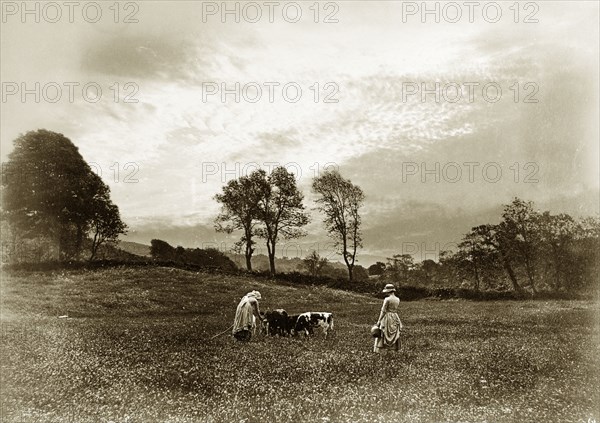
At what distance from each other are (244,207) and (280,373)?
4081 cm

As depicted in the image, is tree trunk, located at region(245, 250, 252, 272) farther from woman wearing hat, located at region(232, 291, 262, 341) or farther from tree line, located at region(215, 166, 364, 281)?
woman wearing hat, located at region(232, 291, 262, 341)

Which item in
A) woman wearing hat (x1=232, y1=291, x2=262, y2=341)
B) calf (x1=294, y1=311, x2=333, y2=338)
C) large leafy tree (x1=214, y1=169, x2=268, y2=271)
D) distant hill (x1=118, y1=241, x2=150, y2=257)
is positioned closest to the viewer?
woman wearing hat (x1=232, y1=291, x2=262, y2=341)

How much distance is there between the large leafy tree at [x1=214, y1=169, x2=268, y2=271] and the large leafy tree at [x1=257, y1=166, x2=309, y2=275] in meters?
0.61

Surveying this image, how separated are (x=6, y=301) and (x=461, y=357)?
963 inches

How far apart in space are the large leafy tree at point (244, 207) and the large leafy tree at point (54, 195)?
14879mm

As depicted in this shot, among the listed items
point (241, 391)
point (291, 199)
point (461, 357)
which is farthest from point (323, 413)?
point (291, 199)

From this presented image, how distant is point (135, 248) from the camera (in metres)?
43.0

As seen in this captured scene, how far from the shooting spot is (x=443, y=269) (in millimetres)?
116688

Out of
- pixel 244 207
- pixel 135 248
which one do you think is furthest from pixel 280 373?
pixel 244 207

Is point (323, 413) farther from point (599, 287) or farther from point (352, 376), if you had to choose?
point (599, 287)

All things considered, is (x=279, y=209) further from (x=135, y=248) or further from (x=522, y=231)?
(x=522, y=231)

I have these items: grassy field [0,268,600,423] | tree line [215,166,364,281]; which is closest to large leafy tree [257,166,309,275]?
tree line [215,166,364,281]

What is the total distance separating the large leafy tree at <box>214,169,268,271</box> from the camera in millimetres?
50756

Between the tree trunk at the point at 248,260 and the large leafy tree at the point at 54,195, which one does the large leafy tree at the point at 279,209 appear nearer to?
the tree trunk at the point at 248,260
